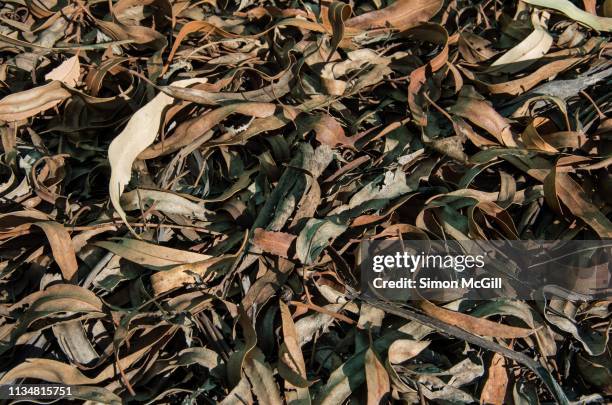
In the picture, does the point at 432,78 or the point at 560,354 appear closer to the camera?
the point at 560,354

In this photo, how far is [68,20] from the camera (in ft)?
4.20

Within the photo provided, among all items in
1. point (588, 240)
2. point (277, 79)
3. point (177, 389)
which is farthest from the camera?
point (277, 79)

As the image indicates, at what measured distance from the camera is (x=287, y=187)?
43.3 inches

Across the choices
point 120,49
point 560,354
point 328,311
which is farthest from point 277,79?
point 560,354

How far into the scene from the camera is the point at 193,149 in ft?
3.70

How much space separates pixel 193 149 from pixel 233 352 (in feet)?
1.19

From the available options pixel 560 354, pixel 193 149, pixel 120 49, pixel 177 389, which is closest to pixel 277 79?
pixel 193 149

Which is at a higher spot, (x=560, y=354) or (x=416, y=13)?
(x=416, y=13)

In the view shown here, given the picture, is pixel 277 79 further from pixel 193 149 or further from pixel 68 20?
pixel 68 20

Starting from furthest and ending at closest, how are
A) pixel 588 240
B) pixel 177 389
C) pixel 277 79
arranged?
pixel 277 79, pixel 588 240, pixel 177 389

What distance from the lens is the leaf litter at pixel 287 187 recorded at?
1.01 meters

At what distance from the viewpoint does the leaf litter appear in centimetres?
101

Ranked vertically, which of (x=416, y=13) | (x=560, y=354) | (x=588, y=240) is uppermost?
(x=416, y=13)

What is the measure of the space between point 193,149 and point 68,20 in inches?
16.4
